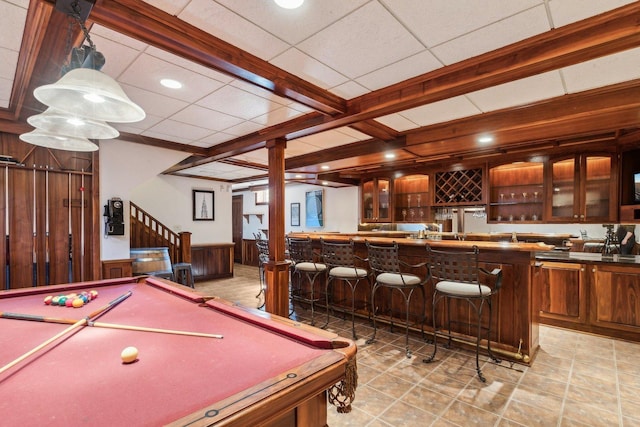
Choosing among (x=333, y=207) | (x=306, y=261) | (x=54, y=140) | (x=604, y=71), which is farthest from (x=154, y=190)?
(x=604, y=71)

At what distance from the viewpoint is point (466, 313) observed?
3295 mm

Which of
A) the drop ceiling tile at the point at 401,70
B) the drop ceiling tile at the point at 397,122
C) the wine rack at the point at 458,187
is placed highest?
the drop ceiling tile at the point at 401,70

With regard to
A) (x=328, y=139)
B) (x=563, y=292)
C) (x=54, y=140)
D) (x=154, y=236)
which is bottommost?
(x=563, y=292)

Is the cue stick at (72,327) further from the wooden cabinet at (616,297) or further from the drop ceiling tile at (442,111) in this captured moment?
the wooden cabinet at (616,297)

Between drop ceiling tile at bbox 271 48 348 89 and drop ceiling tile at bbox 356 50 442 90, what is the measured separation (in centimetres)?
23

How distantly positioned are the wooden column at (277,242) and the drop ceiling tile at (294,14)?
2122mm

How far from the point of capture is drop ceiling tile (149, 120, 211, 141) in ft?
12.6

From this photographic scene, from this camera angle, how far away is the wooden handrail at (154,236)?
6.01m

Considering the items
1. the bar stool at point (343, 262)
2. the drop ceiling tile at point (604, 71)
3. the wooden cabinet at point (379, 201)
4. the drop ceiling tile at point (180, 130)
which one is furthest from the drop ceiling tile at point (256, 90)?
the wooden cabinet at point (379, 201)

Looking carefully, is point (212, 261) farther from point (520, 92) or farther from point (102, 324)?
point (520, 92)

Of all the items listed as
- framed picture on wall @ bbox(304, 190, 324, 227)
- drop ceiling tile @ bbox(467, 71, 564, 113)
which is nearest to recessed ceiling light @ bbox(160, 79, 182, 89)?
drop ceiling tile @ bbox(467, 71, 564, 113)

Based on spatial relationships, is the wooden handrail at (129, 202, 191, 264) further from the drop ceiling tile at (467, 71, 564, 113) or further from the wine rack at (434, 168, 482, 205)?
the drop ceiling tile at (467, 71, 564, 113)

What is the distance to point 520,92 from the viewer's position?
2818mm

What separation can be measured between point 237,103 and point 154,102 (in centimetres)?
85
